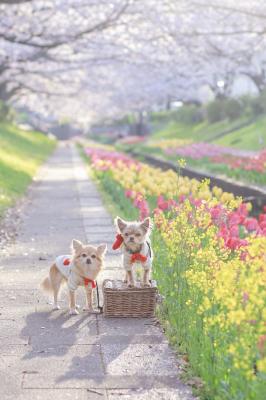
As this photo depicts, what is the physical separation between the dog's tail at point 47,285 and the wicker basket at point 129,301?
64 cm

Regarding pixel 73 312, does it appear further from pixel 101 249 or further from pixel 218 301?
pixel 218 301

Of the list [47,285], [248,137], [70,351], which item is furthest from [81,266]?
[248,137]

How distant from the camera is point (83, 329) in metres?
6.83

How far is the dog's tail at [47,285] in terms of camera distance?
7.65 m

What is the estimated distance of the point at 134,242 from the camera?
22.9 feet

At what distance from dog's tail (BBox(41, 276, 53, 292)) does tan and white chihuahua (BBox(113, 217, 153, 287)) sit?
2.62 feet

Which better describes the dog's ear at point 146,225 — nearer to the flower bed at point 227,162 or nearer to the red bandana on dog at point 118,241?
the red bandana on dog at point 118,241

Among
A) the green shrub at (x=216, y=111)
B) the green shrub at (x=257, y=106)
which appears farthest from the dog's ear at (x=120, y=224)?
the green shrub at (x=216, y=111)

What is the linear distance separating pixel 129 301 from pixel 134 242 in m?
0.58

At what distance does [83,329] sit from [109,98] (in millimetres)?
59479

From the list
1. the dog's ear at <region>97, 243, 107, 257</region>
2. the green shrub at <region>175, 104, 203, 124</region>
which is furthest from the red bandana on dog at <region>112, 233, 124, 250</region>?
the green shrub at <region>175, 104, 203, 124</region>

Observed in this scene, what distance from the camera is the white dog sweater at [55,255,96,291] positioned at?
722 cm

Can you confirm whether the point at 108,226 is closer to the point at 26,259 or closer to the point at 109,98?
the point at 26,259

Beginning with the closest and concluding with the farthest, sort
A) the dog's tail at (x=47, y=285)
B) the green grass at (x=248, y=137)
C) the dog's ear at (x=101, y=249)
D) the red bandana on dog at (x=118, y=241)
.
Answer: the dog's ear at (x=101, y=249)
the red bandana on dog at (x=118, y=241)
the dog's tail at (x=47, y=285)
the green grass at (x=248, y=137)
